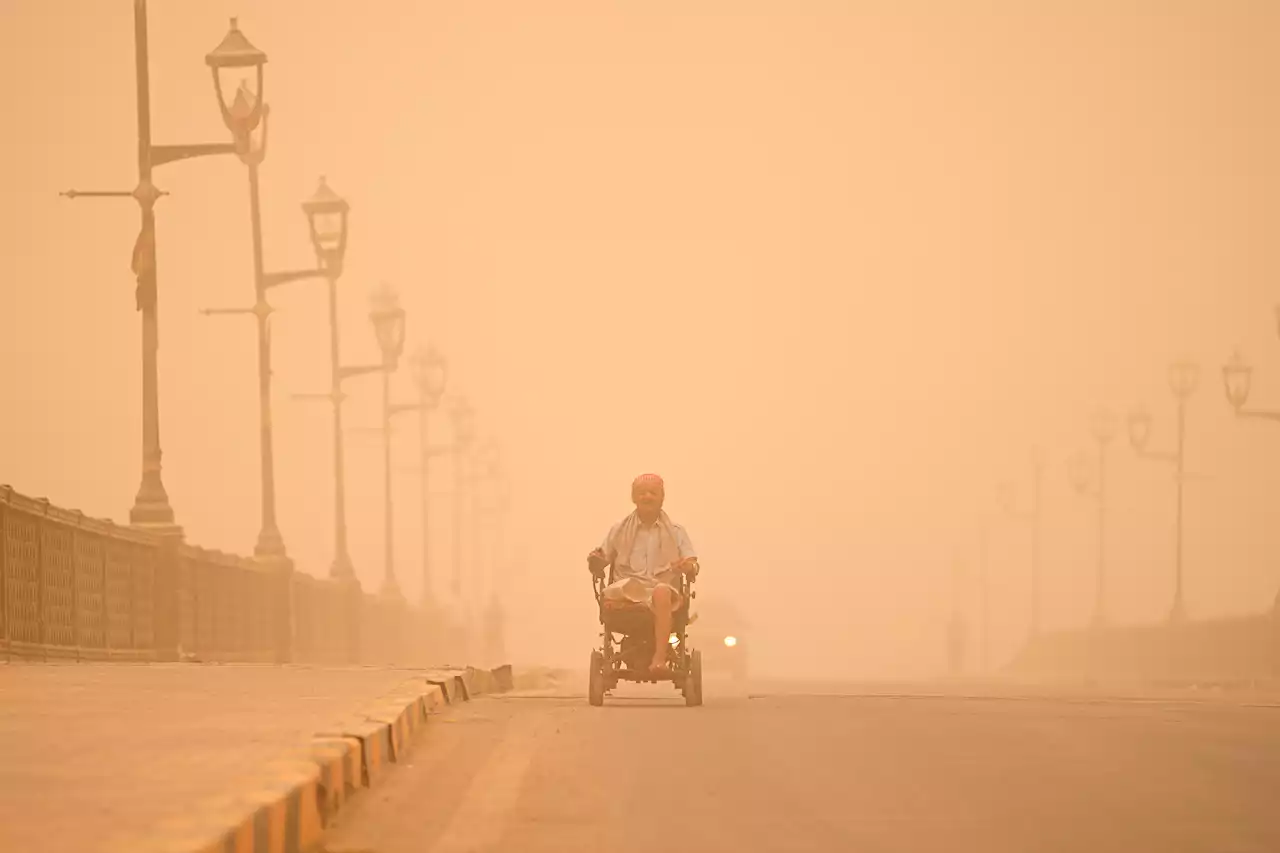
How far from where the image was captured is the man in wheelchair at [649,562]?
19391 millimetres

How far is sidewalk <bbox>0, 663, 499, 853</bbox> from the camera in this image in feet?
30.3

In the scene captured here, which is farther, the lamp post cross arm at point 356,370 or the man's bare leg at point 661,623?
the lamp post cross arm at point 356,370

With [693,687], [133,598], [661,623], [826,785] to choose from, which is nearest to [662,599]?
[661,623]

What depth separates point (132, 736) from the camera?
13180 mm

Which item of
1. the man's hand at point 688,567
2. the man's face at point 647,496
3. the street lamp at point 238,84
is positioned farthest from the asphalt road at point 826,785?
the street lamp at point 238,84

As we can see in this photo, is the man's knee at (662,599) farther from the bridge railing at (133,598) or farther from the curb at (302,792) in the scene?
the bridge railing at (133,598)

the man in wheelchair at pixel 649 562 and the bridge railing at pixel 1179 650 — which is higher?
the man in wheelchair at pixel 649 562

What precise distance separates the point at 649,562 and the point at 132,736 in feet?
22.9

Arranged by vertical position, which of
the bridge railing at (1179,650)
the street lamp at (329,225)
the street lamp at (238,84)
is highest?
the street lamp at (238,84)

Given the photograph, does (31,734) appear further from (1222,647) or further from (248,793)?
(1222,647)

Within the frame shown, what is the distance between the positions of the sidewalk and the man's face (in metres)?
2.07

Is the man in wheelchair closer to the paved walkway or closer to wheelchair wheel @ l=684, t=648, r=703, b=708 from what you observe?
A: wheelchair wheel @ l=684, t=648, r=703, b=708

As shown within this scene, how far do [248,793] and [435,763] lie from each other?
12.4ft

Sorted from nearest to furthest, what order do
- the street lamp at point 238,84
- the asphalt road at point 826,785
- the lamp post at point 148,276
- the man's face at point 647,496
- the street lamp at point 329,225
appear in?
1. the asphalt road at point 826,785
2. the man's face at point 647,496
3. the lamp post at point 148,276
4. the street lamp at point 238,84
5. the street lamp at point 329,225
